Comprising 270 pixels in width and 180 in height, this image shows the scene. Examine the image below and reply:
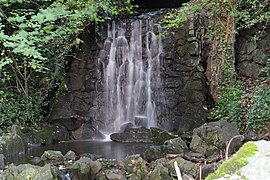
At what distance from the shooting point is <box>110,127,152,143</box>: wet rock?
7355mm

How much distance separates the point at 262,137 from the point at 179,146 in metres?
1.65

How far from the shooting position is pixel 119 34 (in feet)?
30.8

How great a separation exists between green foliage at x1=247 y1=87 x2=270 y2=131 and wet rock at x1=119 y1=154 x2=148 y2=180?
9.21 feet

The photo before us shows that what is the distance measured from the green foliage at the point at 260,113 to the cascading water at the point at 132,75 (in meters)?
3.03

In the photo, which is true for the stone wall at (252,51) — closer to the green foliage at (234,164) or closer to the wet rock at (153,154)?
the wet rock at (153,154)

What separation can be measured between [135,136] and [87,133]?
167 cm

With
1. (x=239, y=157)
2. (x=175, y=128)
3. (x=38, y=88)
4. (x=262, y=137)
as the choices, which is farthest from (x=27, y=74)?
(x=239, y=157)

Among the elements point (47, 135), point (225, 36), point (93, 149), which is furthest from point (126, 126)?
point (225, 36)

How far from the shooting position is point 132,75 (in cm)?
896

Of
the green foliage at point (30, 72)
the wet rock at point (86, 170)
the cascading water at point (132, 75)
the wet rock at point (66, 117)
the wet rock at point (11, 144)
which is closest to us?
the wet rock at point (86, 170)

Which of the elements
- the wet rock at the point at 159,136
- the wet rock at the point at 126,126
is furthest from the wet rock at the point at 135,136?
the wet rock at the point at 126,126

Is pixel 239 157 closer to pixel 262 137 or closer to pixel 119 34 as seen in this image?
pixel 262 137

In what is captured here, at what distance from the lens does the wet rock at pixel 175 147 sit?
5.53 meters

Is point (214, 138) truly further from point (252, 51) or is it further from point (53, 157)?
point (252, 51)
